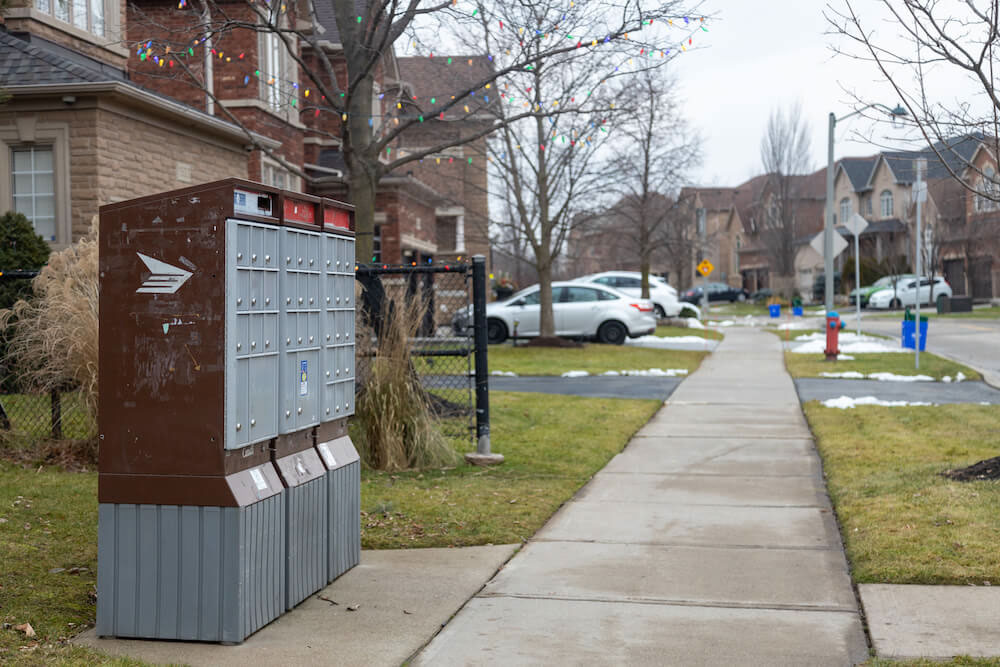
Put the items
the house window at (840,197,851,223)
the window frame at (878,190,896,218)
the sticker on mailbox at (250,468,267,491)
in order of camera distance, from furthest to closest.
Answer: the house window at (840,197,851,223), the window frame at (878,190,896,218), the sticker on mailbox at (250,468,267,491)

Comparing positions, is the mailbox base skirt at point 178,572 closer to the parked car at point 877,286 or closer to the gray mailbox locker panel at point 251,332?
the gray mailbox locker panel at point 251,332

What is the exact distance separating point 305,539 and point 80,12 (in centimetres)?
1449

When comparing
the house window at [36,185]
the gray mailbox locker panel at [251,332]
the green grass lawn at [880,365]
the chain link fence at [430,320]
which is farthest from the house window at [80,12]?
the green grass lawn at [880,365]

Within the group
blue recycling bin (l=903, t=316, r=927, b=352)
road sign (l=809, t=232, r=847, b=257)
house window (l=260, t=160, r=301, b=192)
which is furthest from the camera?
road sign (l=809, t=232, r=847, b=257)

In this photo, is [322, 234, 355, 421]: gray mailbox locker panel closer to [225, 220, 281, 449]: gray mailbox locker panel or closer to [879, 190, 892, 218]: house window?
[225, 220, 281, 449]: gray mailbox locker panel

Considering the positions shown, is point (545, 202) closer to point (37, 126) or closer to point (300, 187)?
Answer: point (300, 187)

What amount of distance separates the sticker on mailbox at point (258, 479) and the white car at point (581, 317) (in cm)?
2132

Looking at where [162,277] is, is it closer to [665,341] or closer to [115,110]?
[115,110]

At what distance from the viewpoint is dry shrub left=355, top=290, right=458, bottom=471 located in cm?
884

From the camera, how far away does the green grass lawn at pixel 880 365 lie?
59.5ft

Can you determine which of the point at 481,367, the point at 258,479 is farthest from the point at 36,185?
the point at 258,479

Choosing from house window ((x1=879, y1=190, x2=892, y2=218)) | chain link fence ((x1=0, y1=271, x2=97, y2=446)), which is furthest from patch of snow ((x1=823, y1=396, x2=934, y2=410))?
house window ((x1=879, y1=190, x2=892, y2=218))

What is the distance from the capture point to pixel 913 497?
7387 millimetres

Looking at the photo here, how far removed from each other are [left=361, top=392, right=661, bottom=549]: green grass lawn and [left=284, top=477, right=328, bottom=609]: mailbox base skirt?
115cm
